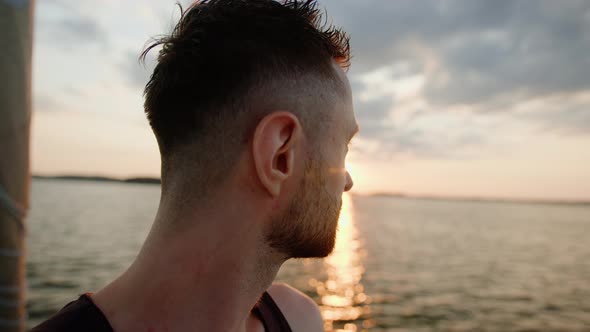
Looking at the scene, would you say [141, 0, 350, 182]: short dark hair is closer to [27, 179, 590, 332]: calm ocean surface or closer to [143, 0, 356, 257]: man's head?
[143, 0, 356, 257]: man's head

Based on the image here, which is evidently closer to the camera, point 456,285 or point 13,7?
point 13,7

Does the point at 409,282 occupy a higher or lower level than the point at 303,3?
lower

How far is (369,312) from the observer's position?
51.2ft

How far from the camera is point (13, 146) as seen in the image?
253cm

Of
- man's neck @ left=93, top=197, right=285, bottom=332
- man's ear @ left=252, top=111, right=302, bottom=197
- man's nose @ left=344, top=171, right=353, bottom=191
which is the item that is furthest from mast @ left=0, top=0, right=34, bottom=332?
man's nose @ left=344, top=171, right=353, bottom=191

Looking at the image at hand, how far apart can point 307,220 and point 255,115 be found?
0.53 metres

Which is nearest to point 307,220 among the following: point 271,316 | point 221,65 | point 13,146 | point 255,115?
point 255,115

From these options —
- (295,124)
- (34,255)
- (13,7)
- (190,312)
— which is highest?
(13,7)

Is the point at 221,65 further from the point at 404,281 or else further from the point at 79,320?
the point at 404,281

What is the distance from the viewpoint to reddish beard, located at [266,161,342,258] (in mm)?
1738

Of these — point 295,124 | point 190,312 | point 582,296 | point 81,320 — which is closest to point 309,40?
point 295,124

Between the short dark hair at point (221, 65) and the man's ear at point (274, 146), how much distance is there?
3.8 inches

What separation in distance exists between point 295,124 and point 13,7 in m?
2.10

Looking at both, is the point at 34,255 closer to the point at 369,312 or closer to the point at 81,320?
the point at 369,312
